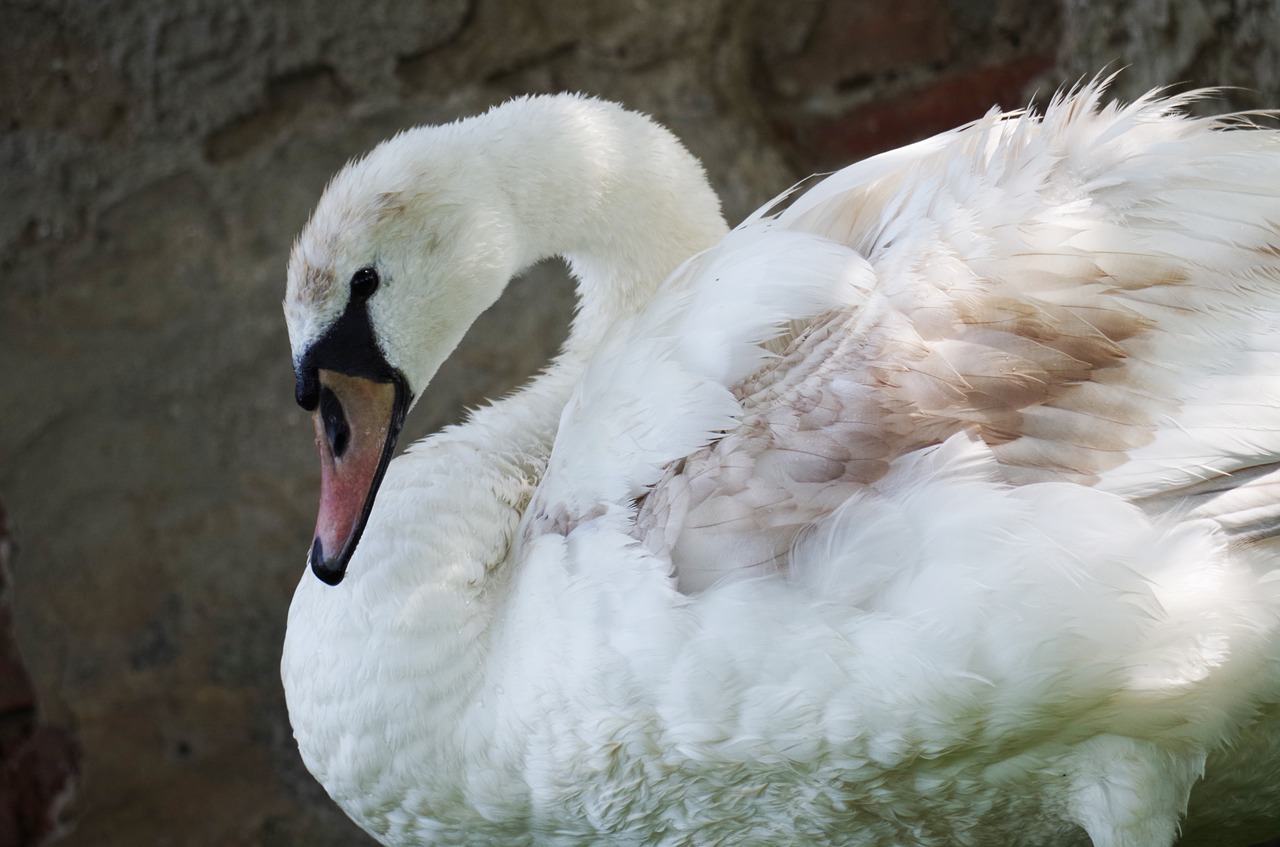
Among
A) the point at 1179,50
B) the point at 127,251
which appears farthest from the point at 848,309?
the point at 127,251

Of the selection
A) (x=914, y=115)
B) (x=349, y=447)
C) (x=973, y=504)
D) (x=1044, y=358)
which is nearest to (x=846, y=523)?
(x=973, y=504)

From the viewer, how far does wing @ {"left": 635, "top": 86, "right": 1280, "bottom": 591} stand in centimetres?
124

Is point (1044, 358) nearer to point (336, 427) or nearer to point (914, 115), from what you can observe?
point (336, 427)

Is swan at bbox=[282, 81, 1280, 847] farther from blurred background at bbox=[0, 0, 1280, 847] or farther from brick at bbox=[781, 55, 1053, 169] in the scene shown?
brick at bbox=[781, 55, 1053, 169]

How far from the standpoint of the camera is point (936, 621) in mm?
1203

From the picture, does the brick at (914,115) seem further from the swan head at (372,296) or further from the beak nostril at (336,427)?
the beak nostril at (336,427)

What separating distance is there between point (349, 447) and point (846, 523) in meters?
0.58

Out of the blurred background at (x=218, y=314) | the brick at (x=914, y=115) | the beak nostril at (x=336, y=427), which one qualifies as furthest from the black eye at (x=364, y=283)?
the brick at (x=914, y=115)

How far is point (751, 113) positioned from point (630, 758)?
1.56 m

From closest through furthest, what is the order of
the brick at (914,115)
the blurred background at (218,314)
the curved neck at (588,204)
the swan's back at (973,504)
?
1. the swan's back at (973,504)
2. the curved neck at (588,204)
3. the blurred background at (218,314)
4. the brick at (914,115)

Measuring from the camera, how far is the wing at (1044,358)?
1.24 metres

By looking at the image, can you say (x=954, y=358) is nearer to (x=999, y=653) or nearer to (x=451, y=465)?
(x=999, y=653)

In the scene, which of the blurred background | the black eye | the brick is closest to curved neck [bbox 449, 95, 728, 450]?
the black eye

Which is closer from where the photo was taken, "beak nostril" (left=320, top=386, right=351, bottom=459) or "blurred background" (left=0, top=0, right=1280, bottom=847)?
"beak nostril" (left=320, top=386, right=351, bottom=459)
